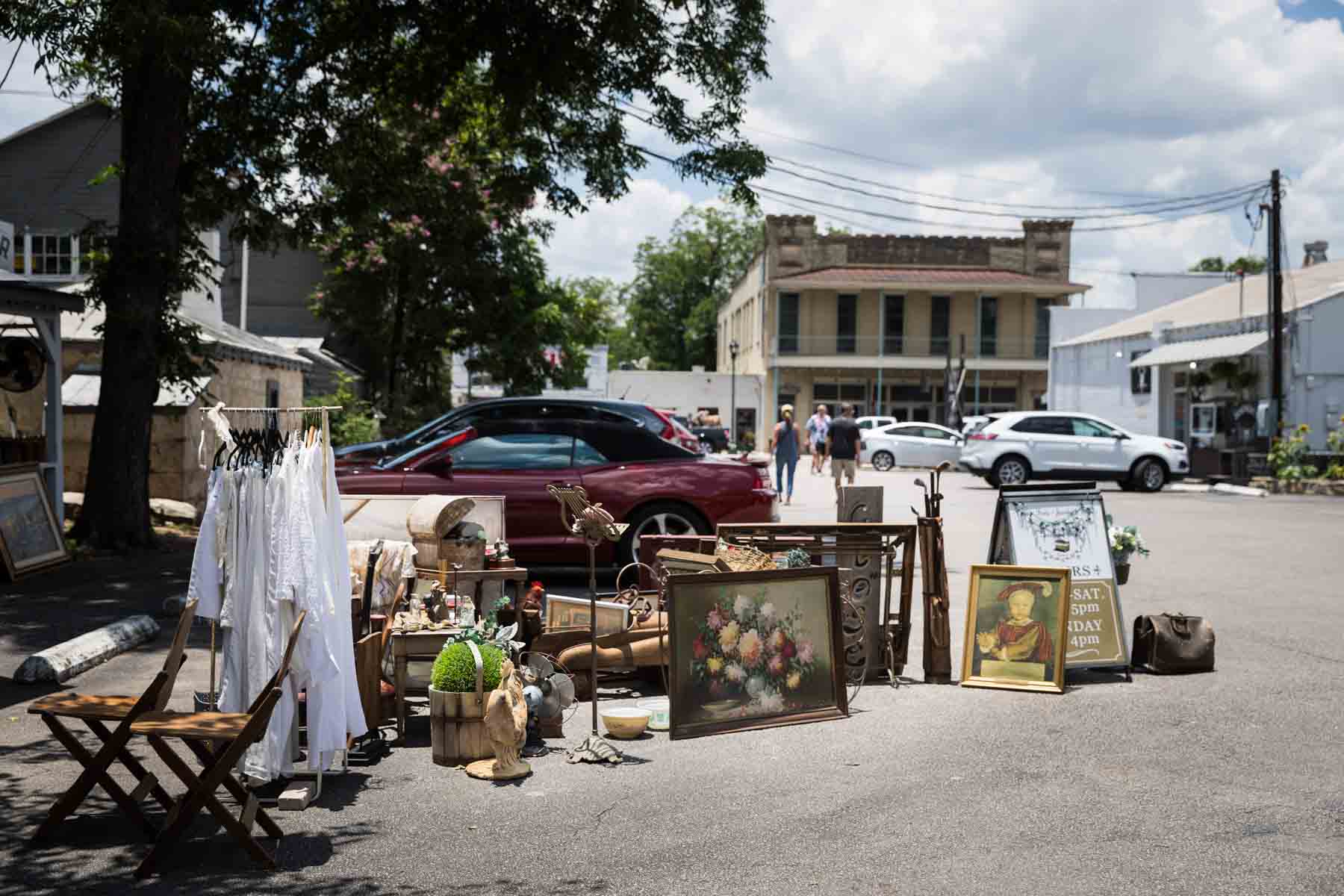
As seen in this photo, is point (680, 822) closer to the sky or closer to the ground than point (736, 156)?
closer to the ground

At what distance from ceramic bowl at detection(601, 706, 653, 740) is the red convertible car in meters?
4.69

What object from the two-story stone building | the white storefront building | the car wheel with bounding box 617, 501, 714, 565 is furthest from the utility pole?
the two-story stone building

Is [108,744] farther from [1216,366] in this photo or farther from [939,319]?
[939,319]

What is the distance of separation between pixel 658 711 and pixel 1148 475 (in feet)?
75.0

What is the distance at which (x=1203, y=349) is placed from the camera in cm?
3372

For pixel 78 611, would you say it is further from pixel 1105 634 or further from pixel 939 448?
pixel 939 448

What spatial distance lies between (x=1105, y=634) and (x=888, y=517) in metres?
11.8

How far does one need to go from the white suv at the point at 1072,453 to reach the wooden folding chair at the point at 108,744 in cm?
2411

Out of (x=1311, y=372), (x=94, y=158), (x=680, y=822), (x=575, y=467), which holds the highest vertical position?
(x=94, y=158)

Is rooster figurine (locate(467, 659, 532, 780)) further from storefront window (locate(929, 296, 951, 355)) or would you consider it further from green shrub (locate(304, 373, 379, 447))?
storefront window (locate(929, 296, 951, 355))

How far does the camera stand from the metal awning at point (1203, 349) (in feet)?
103

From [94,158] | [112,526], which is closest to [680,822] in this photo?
[112,526]

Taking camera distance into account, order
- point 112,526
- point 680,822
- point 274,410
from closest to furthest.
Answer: point 680,822 < point 274,410 < point 112,526

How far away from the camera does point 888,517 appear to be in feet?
66.3
